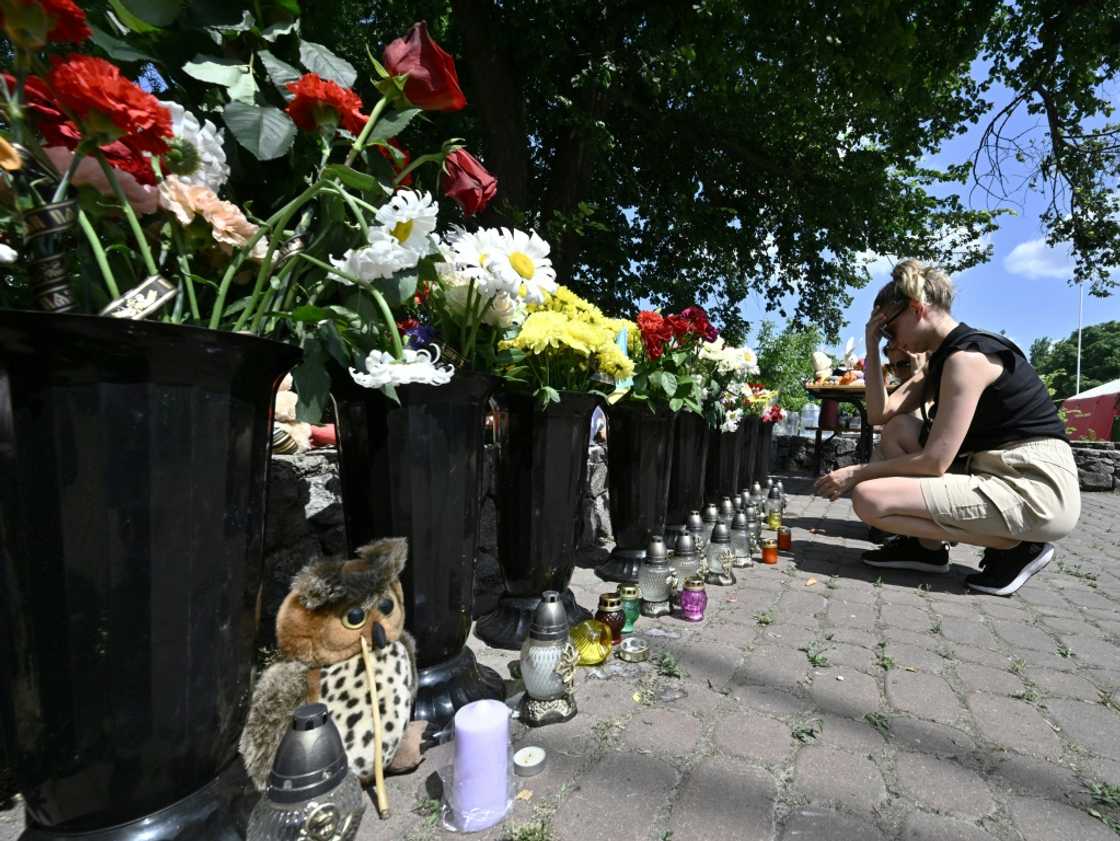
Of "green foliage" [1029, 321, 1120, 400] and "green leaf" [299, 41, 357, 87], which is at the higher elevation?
"green foliage" [1029, 321, 1120, 400]

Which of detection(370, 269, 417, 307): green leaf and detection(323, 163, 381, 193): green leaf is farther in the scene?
detection(370, 269, 417, 307): green leaf

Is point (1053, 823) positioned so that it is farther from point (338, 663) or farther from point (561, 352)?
point (561, 352)

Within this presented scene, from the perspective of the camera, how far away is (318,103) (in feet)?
3.25

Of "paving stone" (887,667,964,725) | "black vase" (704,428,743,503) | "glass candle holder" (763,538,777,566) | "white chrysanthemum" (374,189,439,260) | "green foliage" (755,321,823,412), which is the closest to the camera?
"white chrysanthemum" (374,189,439,260)

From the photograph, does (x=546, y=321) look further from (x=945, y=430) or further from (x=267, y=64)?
(x=945, y=430)

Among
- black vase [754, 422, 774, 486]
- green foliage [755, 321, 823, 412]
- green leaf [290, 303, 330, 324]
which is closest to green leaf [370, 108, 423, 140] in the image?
green leaf [290, 303, 330, 324]

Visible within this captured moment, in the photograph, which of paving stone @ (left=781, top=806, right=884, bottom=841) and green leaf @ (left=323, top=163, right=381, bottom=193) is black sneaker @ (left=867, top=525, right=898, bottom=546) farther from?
green leaf @ (left=323, top=163, right=381, bottom=193)

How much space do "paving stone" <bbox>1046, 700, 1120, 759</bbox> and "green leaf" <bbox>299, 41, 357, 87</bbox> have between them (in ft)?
7.78

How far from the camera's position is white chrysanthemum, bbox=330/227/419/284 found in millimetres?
982

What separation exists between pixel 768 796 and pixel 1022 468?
232 centimetres

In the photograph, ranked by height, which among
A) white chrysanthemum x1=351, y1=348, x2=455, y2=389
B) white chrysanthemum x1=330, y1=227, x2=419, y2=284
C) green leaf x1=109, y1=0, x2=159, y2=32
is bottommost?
white chrysanthemum x1=351, y1=348, x2=455, y2=389

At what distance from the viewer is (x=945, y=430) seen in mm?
2572

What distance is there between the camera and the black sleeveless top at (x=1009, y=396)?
257 cm

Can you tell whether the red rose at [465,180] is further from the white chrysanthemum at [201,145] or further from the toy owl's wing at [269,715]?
the toy owl's wing at [269,715]
